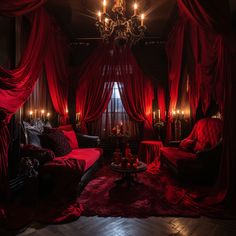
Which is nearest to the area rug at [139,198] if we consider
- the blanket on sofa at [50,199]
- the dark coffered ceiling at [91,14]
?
the blanket on sofa at [50,199]

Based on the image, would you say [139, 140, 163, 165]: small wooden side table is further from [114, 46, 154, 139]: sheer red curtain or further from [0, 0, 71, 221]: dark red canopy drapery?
[0, 0, 71, 221]: dark red canopy drapery

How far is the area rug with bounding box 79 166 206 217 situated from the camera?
2.42 meters

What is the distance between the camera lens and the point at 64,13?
4367 millimetres

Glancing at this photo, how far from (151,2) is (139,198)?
140 inches

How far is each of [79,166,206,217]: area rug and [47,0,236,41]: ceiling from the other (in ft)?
10.1

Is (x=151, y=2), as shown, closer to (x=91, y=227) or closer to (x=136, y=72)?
(x=136, y=72)

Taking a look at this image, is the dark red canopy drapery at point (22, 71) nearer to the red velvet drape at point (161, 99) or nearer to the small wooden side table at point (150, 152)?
the small wooden side table at point (150, 152)

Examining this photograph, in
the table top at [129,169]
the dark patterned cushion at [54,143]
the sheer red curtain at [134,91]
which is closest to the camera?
the table top at [129,169]

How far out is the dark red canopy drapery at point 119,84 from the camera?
550 centimetres

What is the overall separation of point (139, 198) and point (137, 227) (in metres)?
0.74

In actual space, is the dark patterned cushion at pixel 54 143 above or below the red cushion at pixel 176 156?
above

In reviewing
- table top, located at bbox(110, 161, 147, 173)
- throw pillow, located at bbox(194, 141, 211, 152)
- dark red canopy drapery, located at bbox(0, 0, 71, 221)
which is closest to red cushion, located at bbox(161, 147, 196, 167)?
throw pillow, located at bbox(194, 141, 211, 152)

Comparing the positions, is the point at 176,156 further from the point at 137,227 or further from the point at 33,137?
the point at 33,137

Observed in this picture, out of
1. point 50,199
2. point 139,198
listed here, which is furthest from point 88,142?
point 139,198
